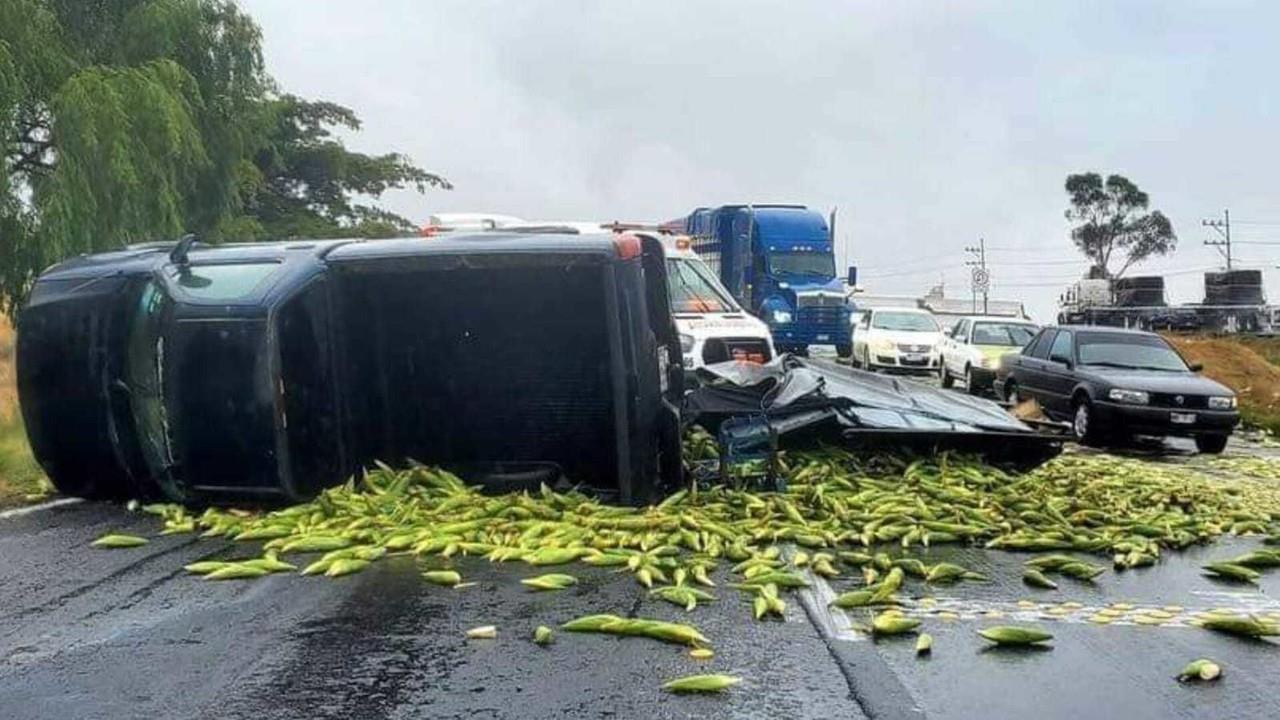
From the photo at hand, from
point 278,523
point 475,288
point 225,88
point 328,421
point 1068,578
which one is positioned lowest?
point 1068,578

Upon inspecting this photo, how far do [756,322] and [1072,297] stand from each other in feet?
155

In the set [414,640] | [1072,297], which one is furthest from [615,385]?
[1072,297]

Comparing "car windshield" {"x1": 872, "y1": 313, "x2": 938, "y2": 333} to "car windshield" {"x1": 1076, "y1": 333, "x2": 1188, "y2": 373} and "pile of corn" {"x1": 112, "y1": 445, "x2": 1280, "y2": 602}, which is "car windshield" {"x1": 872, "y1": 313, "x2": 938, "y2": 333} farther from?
"pile of corn" {"x1": 112, "y1": 445, "x2": 1280, "y2": 602}

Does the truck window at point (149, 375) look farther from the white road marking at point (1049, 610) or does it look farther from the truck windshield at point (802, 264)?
the truck windshield at point (802, 264)

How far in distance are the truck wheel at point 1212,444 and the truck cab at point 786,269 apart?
11534mm

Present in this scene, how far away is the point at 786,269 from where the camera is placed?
2686cm

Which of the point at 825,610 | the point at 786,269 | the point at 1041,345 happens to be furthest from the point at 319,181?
the point at 825,610

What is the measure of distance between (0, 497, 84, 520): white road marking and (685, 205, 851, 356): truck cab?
61.2 ft

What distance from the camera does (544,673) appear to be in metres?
4.75

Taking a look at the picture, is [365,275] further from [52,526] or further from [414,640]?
[414,640]

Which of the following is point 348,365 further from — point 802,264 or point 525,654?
point 802,264

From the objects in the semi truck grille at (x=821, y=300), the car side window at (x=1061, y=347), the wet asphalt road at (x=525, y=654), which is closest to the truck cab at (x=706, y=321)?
the car side window at (x=1061, y=347)

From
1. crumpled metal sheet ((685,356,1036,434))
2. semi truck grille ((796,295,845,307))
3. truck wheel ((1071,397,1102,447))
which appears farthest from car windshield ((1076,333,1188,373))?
semi truck grille ((796,295,845,307))

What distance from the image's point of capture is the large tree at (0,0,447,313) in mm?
18281
